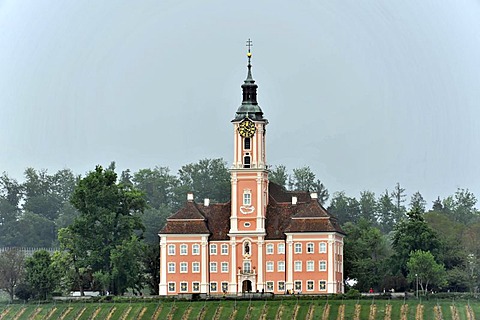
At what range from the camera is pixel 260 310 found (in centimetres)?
12325

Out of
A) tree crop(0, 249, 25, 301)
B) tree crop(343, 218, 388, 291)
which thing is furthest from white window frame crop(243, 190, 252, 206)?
tree crop(0, 249, 25, 301)

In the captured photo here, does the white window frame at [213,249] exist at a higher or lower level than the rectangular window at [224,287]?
higher

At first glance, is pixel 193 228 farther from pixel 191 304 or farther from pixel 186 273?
pixel 191 304

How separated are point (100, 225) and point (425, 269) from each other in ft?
102

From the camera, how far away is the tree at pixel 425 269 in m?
139

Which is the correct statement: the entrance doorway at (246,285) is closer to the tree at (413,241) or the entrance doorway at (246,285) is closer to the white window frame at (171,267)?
the white window frame at (171,267)

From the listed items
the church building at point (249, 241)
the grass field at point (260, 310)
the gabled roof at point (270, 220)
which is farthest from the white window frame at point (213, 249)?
the grass field at point (260, 310)

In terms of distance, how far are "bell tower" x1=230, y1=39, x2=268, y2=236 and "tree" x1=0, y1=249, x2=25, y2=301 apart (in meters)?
21.9

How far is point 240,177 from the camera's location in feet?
468

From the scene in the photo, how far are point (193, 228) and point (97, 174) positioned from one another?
39.5ft

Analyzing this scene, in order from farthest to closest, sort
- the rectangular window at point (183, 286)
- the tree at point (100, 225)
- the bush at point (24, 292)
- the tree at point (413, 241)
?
1. the tree at point (413, 241)
2. the tree at point (100, 225)
3. the rectangular window at point (183, 286)
4. the bush at point (24, 292)

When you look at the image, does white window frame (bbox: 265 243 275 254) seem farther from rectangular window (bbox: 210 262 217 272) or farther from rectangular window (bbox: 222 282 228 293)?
rectangular window (bbox: 210 262 217 272)

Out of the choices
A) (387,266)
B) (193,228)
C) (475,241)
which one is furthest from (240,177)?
(475,241)

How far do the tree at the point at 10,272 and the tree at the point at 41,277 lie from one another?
Answer: 186 inches
